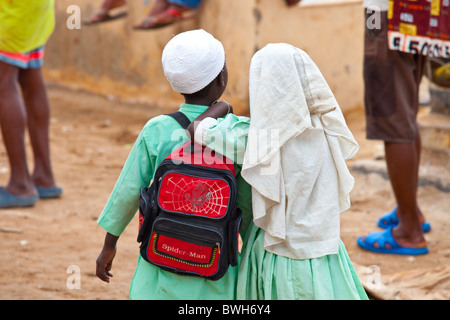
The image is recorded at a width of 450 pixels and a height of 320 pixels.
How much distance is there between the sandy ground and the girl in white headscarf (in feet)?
3.62

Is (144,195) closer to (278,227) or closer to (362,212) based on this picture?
(278,227)

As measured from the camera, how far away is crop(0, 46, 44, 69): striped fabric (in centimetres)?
423

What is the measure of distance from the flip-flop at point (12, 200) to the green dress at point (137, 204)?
7.88 ft

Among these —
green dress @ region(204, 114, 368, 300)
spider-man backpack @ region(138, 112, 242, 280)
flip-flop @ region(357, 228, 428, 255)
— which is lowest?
flip-flop @ region(357, 228, 428, 255)

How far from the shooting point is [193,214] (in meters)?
1.97

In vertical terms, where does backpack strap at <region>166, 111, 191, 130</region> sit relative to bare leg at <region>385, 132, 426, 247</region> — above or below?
above

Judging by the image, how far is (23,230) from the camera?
13.0 ft

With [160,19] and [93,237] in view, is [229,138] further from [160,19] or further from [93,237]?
[160,19]

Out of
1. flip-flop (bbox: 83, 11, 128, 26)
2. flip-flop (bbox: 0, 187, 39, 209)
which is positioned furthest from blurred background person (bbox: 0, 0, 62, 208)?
flip-flop (bbox: 83, 11, 128, 26)

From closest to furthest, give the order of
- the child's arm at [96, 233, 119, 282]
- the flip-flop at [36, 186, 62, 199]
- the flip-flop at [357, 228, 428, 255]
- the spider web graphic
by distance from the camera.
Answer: the spider web graphic < the child's arm at [96, 233, 119, 282] < the flip-flop at [357, 228, 428, 255] < the flip-flop at [36, 186, 62, 199]

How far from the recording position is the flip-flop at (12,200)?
4359 millimetres

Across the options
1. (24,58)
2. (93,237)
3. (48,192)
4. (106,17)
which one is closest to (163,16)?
(106,17)

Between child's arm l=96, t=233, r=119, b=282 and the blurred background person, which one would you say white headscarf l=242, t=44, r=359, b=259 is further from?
the blurred background person

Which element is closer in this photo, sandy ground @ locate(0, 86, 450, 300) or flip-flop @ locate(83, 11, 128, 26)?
sandy ground @ locate(0, 86, 450, 300)
